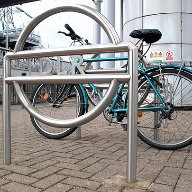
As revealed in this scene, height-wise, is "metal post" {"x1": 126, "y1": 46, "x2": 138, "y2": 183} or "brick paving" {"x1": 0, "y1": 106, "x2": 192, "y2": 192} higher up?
"metal post" {"x1": 126, "y1": 46, "x2": 138, "y2": 183}

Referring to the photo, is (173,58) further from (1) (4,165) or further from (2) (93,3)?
(2) (93,3)

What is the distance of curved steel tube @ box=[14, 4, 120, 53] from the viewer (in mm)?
1733

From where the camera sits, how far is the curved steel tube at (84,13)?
1.73 m

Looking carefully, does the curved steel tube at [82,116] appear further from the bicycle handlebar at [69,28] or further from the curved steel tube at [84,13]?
the bicycle handlebar at [69,28]

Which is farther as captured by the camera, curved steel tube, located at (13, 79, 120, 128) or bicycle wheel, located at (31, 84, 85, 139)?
bicycle wheel, located at (31, 84, 85, 139)

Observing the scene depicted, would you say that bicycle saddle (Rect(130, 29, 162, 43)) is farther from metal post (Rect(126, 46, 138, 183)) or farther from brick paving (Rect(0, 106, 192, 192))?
brick paving (Rect(0, 106, 192, 192))

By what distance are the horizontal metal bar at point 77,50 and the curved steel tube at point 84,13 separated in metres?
0.05

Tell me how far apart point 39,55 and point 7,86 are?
42 centimetres

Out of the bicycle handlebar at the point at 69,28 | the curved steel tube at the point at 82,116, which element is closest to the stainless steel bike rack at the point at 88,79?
the curved steel tube at the point at 82,116

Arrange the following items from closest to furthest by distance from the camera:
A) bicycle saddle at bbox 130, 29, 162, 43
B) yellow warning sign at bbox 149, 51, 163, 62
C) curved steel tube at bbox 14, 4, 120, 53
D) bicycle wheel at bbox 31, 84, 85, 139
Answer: curved steel tube at bbox 14, 4, 120, 53 < bicycle saddle at bbox 130, 29, 162, 43 < bicycle wheel at bbox 31, 84, 85, 139 < yellow warning sign at bbox 149, 51, 163, 62

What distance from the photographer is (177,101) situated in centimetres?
283

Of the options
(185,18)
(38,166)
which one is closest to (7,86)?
(38,166)

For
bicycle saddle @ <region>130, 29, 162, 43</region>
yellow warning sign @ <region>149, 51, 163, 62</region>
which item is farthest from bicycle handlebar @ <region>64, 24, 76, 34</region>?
yellow warning sign @ <region>149, 51, 163, 62</region>

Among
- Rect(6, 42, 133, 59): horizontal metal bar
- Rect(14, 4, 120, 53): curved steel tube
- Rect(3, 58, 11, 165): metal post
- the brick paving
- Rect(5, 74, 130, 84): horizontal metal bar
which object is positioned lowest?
the brick paving
